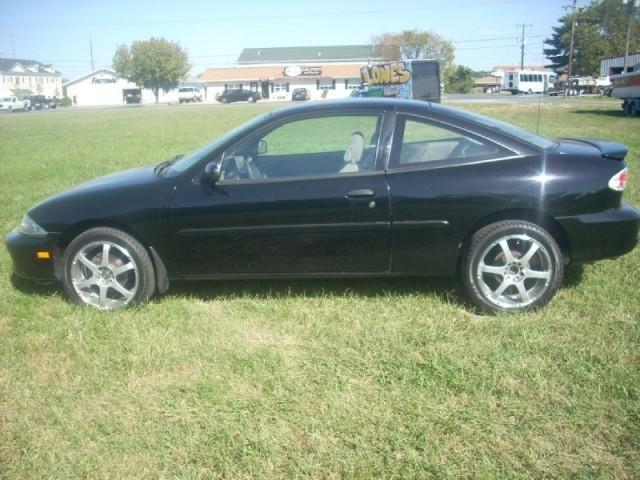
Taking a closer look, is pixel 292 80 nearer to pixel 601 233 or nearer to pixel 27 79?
pixel 27 79

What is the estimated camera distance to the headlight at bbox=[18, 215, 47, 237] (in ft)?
13.4

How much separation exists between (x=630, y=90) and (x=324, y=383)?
2447 centimetres

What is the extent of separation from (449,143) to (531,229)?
Answer: 83cm

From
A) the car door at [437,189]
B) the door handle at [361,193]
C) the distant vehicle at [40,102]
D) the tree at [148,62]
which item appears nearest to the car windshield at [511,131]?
the car door at [437,189]

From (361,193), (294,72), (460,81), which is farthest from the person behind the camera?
(460,81)

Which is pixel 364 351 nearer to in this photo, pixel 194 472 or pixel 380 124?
pixel 194 472

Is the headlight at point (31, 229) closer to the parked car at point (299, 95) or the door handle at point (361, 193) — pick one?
the door handle at point (361, 193)

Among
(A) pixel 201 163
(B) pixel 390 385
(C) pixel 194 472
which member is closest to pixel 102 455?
(C) pixel 194 472

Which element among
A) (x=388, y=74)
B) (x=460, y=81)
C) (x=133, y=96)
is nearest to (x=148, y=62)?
(x=133, y=96)

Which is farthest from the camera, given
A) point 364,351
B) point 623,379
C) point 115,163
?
point 115,163

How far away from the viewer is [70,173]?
10.7 metres

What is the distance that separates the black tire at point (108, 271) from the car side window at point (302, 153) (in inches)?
34.5

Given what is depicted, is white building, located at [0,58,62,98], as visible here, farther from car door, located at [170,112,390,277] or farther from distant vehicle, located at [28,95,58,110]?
car door, located at [170,112,390,277]

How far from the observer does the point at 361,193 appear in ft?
12.2
